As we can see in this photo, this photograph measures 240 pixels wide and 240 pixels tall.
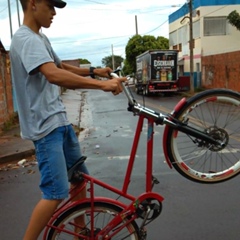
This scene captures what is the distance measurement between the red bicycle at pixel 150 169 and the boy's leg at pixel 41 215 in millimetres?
134

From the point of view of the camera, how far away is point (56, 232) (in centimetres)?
272

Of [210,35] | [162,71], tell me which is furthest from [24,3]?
[210,35]

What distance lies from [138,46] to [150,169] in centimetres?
4507

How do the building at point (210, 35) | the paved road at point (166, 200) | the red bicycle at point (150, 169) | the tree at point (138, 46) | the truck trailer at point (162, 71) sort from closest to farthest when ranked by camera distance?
the red bicycle at point (150, 169) < the paved road at point (166, 200) < the truck trailer at point (162, 71) < the building at point (210, 35) < the tree at point (138, 46)

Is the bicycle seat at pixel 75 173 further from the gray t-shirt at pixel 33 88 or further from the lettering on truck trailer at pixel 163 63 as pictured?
the lettering on truck trailer at pixel 163 63

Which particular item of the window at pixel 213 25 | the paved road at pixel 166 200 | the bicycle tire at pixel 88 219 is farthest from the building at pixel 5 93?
the window at pixel 213 25

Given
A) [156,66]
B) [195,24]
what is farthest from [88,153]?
[195,24]

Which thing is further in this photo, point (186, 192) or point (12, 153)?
point (12, 153)

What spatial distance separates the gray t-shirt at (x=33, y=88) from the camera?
89.5 inches

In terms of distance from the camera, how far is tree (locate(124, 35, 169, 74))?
4684cm

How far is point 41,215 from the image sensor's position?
251cm

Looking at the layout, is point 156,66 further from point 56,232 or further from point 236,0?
point 56,232

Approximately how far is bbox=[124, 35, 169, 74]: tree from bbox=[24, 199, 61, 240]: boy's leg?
45.0 m

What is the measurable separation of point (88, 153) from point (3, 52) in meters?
6.72
